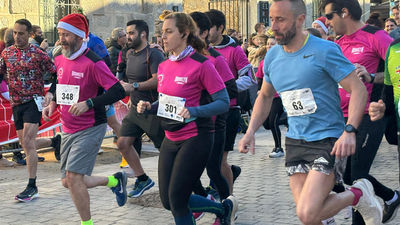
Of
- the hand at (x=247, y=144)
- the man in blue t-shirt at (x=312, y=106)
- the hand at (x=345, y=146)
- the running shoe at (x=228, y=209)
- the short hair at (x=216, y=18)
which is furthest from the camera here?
the short hair at (x=216, y=18)

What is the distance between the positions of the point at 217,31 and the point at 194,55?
1.76 metres

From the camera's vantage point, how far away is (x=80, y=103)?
5.80 m

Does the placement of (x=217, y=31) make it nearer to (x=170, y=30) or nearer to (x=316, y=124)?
(x=170, y=30)

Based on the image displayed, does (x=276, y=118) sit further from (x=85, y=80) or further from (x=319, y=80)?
(x=319, y=80)

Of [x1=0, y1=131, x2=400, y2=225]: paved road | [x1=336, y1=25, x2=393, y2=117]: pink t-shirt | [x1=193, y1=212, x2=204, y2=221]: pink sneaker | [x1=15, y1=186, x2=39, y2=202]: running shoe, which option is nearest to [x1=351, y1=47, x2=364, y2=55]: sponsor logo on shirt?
[x1=336, y1=25, x2=393, y2=117]: pink t-shirt

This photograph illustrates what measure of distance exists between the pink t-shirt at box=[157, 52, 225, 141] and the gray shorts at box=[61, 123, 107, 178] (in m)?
0.87

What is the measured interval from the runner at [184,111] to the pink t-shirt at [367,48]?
1.22m

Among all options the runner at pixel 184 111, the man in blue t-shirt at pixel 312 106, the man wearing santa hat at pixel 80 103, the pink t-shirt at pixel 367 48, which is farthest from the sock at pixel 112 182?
the man in blue t-shirt at pixel 312 106

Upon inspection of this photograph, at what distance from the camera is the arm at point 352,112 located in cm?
435

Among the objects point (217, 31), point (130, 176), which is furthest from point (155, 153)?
point (217, 31)

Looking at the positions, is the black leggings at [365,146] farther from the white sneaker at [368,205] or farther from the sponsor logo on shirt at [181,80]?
the sponsor logo on shirt at [181,80]

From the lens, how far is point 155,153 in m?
11.4

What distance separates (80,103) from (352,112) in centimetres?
231

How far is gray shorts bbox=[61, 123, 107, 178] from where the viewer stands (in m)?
5.87
